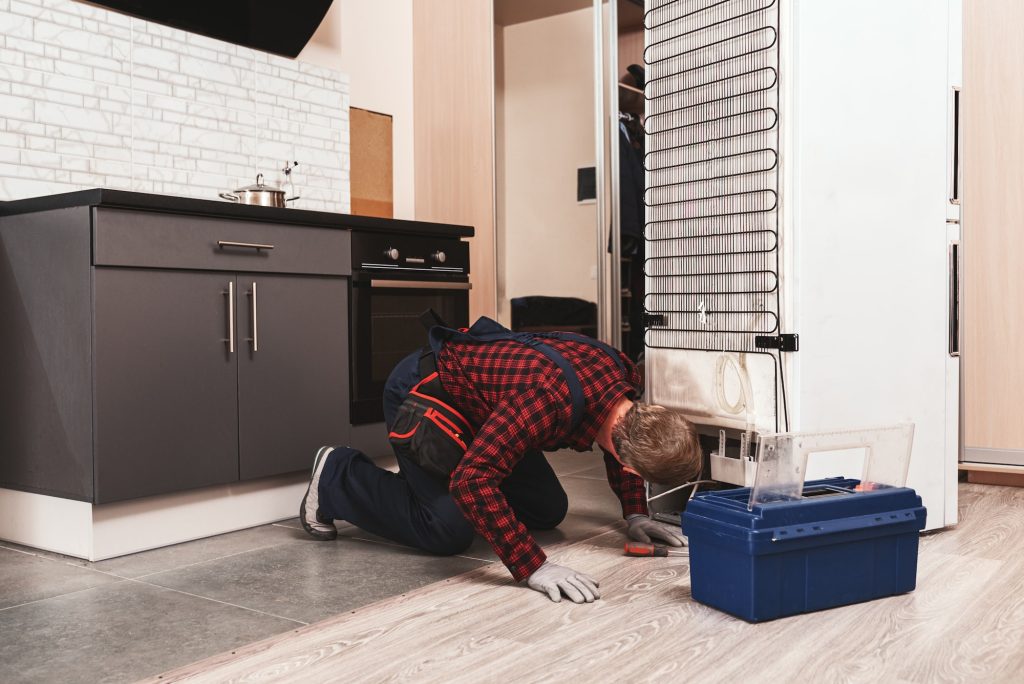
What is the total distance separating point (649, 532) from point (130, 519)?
4.54 ft

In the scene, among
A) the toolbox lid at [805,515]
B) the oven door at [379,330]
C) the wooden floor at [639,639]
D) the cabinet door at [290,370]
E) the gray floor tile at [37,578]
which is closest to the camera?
the wooden floor at [639,639]

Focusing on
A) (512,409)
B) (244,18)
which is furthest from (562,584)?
(244,18)

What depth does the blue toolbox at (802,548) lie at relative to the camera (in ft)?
6.31

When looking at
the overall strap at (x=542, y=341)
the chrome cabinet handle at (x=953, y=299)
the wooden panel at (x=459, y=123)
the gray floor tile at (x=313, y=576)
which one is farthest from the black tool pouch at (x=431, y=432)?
the wooden panel at (x=459, y=123)

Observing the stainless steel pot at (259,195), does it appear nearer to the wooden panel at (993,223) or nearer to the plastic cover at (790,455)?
the plastic cover at (790,455)

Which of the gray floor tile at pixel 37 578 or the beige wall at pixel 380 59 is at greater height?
the beige wall at pixel 380 59

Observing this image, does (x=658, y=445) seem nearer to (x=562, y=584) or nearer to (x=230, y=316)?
(x=562, y=584)

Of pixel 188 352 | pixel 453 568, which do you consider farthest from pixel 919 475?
pixel 188 352

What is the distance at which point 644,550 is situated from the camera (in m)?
2.42

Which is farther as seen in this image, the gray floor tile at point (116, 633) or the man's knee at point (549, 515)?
the man's knee at point (549, 515)

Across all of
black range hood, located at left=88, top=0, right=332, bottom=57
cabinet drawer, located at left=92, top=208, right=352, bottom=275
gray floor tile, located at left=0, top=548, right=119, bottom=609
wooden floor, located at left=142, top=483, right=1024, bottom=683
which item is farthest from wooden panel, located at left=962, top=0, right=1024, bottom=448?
gray floor tile, located at left=0, top=548, right=119, bottom=609

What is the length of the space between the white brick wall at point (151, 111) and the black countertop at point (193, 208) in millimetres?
409

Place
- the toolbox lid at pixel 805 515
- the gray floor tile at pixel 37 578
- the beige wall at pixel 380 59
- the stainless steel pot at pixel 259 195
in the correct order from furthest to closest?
the beige wall at pixel 380 59
the stainless steel pot at pixel 259 195
the gray floor tile at pixel 37 578
the toolbox lid at pixel 805 515

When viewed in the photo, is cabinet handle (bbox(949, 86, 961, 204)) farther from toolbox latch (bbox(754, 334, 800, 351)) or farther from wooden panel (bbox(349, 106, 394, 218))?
wooden panel (bbox(349, 106, 394, 218))
